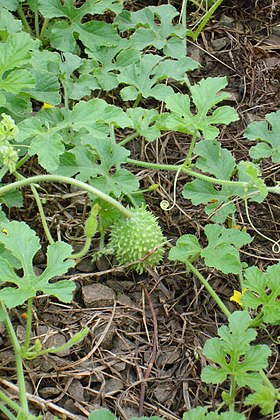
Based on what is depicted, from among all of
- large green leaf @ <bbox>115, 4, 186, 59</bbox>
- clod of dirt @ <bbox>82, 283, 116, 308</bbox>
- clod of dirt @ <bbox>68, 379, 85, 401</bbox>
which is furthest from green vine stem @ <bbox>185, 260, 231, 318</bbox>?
large green leaf @ <bbox>115, 4, 186, 59</bbox>

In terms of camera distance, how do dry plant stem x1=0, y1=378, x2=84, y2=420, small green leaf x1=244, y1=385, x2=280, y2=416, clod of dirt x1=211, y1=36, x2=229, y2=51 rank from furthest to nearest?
clod of dirt x1=211, y1=36, x2=229, y2=51 < dry plant stem x1=0, y1=378, x2=84, y2=420 < small green leaf x1=244, y1=385, x2=280, y2=416

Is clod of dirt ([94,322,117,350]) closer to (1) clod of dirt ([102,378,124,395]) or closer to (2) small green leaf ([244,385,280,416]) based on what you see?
(1) clod of dirt ([102,378,124,395])

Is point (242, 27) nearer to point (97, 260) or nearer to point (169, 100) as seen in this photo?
point (169, 100)

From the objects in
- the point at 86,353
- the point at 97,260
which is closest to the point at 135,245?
the point at 97,260

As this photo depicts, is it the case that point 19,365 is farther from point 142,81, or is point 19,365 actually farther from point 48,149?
point 142,81

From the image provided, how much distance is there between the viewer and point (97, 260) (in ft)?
9.60

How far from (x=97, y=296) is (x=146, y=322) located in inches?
8.6

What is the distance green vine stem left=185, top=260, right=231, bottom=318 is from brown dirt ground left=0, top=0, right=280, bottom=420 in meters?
0.08

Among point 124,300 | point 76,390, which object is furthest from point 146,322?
point 76,390

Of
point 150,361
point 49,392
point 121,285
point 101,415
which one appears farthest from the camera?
point 121,285

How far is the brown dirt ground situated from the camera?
2.54 m


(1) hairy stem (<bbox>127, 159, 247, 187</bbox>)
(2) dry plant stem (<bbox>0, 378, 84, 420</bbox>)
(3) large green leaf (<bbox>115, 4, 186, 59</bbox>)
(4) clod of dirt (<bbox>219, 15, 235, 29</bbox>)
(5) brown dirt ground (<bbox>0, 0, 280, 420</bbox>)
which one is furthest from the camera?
(4) clod of dirt (<bbox>219, 15, 235, 29</bbox>)

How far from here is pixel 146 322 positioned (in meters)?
2.78

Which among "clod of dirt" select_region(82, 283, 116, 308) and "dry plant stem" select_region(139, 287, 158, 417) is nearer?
"dry plant stem" select_region(139, 287, 158, 417)
